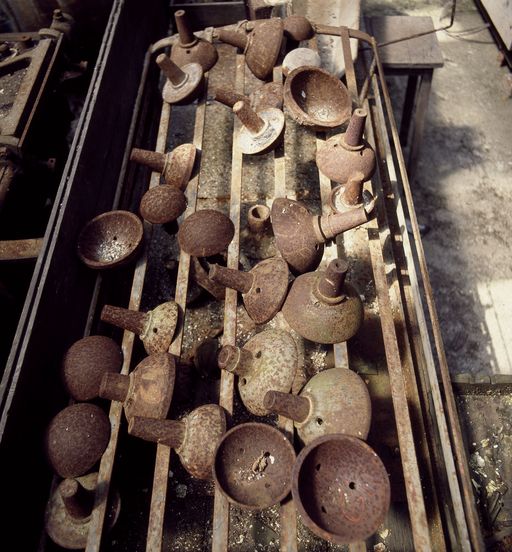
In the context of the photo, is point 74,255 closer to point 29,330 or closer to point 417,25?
point 29,330

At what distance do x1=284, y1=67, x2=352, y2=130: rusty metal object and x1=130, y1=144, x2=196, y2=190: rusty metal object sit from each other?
0.95 m

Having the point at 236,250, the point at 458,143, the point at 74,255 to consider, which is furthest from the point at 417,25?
the point at 74,255

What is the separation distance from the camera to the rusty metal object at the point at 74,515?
2377 millimetres

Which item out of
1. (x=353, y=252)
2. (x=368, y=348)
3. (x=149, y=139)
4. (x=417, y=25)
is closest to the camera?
(x=368, y=348)

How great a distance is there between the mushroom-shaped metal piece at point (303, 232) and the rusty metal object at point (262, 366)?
Answer: 54 cm

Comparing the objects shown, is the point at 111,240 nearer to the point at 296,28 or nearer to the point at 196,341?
the point at 196,341

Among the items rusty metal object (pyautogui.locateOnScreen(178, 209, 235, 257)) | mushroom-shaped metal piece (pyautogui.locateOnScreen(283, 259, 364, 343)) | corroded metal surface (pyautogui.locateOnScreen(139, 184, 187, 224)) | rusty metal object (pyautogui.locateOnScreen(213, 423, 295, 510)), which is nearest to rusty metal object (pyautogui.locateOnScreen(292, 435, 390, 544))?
rusty metal object (pyautogui.locateOnScreen(213, 423, 295, 510))

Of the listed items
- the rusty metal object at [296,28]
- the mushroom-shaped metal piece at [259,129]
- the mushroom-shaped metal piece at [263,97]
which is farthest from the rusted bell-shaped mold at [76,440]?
the rusty metal object at [296,28]

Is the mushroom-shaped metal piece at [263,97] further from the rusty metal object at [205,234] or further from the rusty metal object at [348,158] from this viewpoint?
the rusty metal object at [205,234]

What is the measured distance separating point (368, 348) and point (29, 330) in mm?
2581

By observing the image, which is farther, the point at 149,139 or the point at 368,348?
the point at 149,139

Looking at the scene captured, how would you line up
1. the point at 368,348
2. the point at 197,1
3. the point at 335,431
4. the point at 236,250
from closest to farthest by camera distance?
1. the point at 335,431
2. the point at 236,250
3. the point at 368,348
4. the point at 197,1

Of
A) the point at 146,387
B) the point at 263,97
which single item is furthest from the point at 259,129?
the point at 146,387

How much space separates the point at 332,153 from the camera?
339 centimetres
